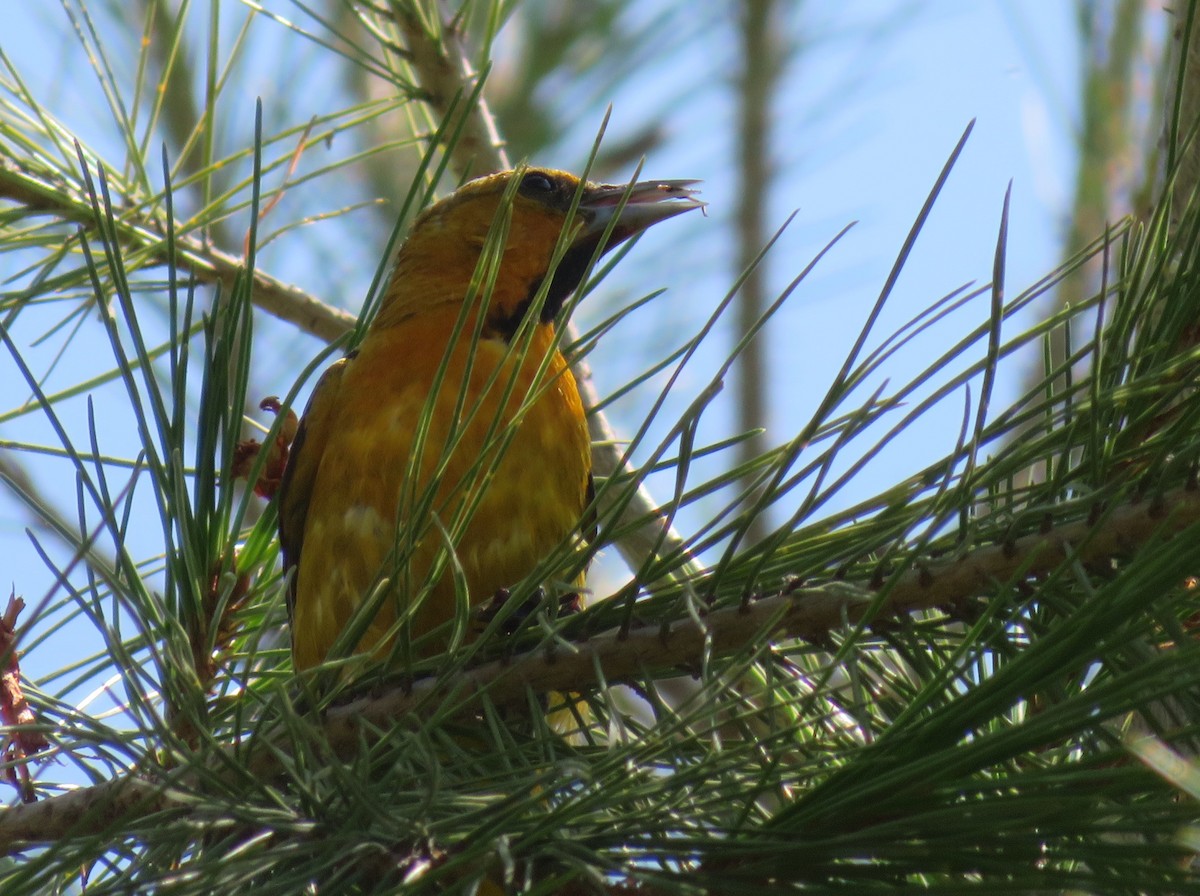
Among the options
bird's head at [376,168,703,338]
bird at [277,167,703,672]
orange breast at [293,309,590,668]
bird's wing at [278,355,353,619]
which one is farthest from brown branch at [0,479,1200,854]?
bird's head at [376,168,703,338]

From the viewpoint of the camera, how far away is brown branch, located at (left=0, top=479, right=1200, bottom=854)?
5.21 feet

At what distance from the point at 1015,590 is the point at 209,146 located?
2128 mm

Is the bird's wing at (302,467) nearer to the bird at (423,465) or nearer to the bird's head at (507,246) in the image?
the bird at (423,465)

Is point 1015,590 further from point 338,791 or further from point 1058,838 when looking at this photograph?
point 338,791

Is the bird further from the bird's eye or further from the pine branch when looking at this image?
the bird's eye

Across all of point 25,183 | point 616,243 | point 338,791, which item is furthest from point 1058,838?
point 616,243

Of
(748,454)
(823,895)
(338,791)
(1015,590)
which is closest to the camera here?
(823,895)

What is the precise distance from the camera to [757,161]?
5.41 meters

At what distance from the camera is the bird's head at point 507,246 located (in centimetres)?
366

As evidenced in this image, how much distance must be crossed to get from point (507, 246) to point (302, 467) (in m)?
0.95

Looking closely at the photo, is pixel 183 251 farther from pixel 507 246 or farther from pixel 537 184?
pixel 537 184

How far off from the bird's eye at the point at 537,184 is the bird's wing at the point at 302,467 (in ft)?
3.29

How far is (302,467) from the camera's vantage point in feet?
10.5

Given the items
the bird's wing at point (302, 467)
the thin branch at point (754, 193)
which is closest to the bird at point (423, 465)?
the bird's wing at point (302, 467)
